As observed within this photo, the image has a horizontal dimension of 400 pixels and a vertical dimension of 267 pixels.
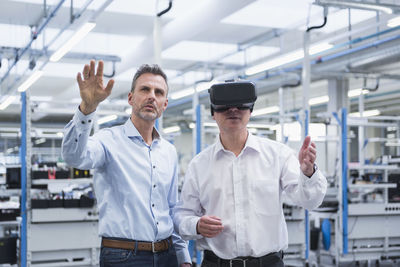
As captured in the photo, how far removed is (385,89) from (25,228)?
11.0 metres

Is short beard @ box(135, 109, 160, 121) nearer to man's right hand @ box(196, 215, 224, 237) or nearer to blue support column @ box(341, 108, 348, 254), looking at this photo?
man's right hand @ box(196, 215, 224, 237)

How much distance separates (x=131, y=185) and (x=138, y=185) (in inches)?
1.3

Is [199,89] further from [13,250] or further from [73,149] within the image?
[73,149]

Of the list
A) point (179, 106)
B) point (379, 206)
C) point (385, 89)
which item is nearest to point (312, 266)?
point (379, 206)

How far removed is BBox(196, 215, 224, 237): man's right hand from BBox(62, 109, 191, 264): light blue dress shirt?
0.85 ft

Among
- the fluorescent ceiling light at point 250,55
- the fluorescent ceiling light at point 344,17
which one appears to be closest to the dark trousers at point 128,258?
the fluorescent ceiling light at point 344,17

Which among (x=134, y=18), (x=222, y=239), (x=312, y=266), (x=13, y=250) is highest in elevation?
(x=134, y=18)

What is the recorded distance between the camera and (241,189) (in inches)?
69.6

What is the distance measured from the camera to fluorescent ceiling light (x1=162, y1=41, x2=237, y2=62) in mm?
9883

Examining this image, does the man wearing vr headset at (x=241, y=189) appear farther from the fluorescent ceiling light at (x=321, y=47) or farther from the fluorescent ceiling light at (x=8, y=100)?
the fluorescent ceiling light at (x=8, y=100)

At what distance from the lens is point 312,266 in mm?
6688

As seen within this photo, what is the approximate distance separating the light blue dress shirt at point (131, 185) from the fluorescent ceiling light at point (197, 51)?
26.0 ft

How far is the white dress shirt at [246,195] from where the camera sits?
5.64 ft

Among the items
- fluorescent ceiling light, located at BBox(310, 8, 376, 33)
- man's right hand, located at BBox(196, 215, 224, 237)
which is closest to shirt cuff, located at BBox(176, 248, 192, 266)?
man's right hand, located at BBox(196, 215, 224, 237)
